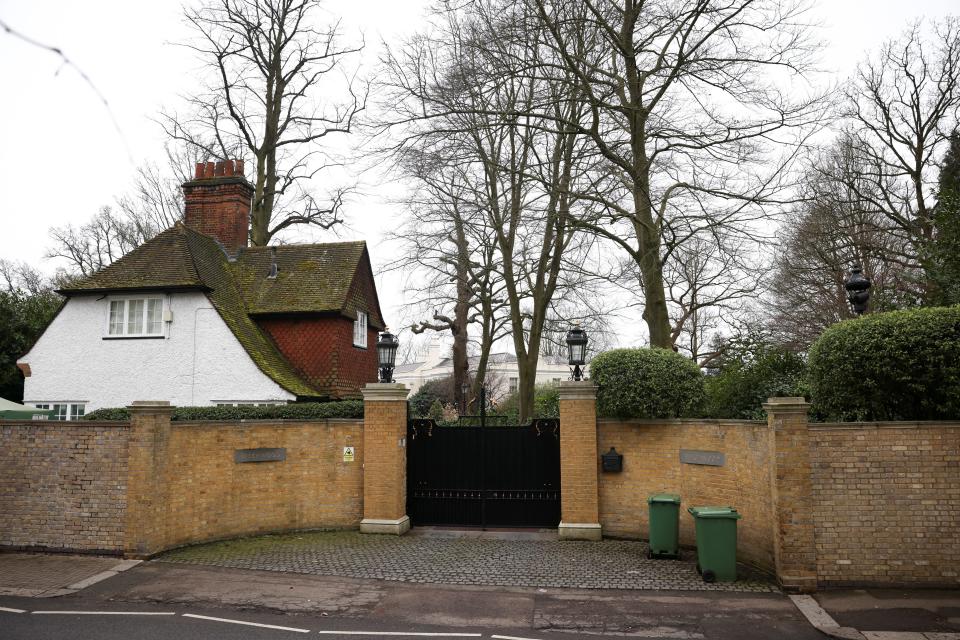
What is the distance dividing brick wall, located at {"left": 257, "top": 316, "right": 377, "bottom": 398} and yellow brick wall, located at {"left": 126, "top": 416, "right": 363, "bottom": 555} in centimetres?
813

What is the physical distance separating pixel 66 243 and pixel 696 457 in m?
37.5

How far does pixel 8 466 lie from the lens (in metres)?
10.6

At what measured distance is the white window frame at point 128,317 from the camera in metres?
19.3

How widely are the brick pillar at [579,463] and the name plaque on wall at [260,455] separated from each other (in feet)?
17.2


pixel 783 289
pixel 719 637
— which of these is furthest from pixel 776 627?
pixel 783 289

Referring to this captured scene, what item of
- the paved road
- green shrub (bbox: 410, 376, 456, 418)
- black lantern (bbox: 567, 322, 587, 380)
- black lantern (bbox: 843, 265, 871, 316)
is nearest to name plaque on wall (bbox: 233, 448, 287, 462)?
the paved road

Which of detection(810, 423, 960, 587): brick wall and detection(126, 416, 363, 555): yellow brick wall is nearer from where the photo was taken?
detection(810, 423, 960, 587): brick wall

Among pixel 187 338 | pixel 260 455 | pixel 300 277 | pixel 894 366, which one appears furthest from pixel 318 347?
pixel 894 366

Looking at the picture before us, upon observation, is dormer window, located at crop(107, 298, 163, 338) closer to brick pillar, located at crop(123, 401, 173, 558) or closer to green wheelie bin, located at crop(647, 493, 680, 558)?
brick pillar, located at crop(123, 401, 173, 558)

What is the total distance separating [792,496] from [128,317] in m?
18.5

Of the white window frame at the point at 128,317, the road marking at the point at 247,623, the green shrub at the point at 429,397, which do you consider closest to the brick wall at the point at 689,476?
A: the road marking at the point at 247,623

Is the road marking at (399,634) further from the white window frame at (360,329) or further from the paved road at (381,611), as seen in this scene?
the white window frame at (360,329)

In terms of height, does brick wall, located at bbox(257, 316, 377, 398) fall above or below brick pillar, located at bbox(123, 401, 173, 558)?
above

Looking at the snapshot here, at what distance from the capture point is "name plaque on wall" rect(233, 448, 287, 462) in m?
11.8
